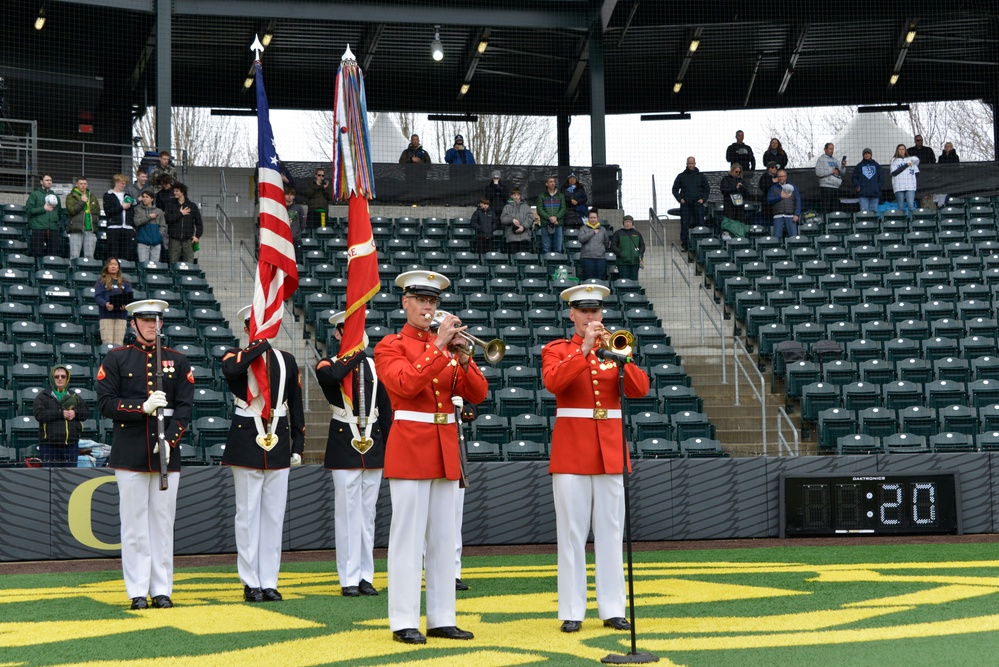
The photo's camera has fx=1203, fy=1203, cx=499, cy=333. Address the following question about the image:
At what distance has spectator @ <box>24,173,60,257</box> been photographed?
63.8 ft

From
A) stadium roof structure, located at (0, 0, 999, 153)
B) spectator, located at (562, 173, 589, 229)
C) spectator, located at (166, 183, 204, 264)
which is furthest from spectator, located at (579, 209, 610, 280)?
spectator, located at (166, 183, 204, 264)

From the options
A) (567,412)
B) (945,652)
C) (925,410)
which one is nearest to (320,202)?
(925,410)

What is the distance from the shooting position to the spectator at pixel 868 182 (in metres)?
24.8

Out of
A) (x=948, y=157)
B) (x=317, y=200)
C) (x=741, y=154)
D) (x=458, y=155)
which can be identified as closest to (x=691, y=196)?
(x=741, y=154)

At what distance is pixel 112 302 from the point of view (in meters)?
16.2

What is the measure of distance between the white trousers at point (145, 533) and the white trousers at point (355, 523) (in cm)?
129

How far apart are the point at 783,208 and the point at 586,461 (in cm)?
1721

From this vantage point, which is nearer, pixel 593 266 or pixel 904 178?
pixel 593 266

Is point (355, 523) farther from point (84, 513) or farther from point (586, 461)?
point (84, 513)

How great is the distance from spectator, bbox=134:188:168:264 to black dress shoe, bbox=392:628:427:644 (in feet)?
45.3

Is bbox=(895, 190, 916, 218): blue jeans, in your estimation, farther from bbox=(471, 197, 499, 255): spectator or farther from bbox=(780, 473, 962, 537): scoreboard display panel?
bbox=(780, 473, 962, 537): scoreboard display panel

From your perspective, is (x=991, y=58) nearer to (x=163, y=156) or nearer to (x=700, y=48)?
(x=700, y=48)

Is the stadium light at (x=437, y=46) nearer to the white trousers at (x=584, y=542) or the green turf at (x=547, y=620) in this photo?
the green turf at (x=547, y=620)

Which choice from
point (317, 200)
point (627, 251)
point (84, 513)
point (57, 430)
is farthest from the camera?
point (317, 200)
